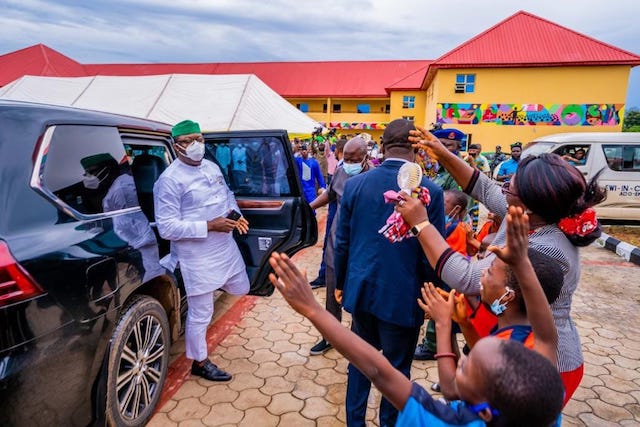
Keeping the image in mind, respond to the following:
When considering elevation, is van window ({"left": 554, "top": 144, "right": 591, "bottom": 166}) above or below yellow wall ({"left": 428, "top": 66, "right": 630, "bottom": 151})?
below

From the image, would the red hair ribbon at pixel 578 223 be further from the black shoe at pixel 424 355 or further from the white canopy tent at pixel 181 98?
the white canopy tent at pixel 181 98

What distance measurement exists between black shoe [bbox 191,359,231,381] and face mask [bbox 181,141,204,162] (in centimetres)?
154

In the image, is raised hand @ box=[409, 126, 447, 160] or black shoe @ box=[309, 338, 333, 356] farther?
black shoe @ box=[309, 338, 333, 356]

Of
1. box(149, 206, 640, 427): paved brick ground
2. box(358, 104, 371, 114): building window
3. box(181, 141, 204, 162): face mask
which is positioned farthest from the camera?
box(358, 104, 371, 114): building window

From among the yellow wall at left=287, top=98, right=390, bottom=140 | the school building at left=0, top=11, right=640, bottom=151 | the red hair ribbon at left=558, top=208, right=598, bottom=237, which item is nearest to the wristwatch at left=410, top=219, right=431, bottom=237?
the red hair ribbon at left=558, top=208, right=598, bottom=237

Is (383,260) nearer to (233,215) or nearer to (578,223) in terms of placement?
(578,223)

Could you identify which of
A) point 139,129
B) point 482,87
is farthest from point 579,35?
point 139,129

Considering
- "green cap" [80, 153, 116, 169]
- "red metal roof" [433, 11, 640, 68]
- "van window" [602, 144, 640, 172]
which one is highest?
"red metal roof" [433, 11, 640, 68]

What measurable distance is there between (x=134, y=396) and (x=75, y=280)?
99 centimetres

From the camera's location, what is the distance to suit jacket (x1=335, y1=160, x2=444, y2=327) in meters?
2.10

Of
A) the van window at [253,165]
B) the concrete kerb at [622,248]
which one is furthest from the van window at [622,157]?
the van window at [253,165]

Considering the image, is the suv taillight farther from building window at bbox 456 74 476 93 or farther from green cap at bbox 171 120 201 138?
building window at bbox 456 74 476 93

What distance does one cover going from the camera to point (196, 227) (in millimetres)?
2768

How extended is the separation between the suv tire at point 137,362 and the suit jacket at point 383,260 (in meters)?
1.24
